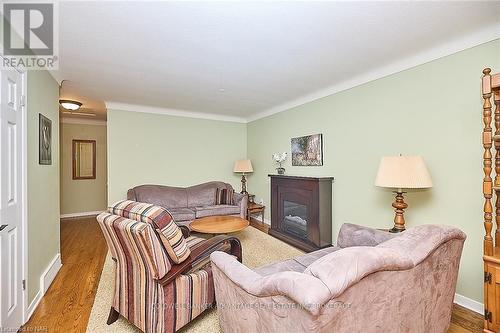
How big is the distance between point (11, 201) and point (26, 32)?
1385 millimetres

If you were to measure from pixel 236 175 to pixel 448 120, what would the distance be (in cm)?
414

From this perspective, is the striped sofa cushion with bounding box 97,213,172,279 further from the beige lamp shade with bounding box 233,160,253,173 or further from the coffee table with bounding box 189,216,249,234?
the beige lamp shade with bounding box 233,160,253,173

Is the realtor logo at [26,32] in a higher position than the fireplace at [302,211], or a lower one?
higher

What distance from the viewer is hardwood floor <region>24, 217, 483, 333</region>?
6.23 feet

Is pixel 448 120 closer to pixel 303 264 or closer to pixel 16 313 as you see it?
pixel 303 264

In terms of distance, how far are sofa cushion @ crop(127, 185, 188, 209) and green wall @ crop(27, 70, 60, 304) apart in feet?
4.36

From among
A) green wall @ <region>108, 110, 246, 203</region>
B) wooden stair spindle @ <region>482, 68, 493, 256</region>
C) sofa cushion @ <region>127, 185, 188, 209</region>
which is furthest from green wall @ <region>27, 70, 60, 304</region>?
wooden stair spindle @ <region>482, 68, 493, 256</region>

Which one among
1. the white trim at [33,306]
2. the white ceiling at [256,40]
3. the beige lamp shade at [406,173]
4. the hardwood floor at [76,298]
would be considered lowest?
the hardwood floor at [76,298]

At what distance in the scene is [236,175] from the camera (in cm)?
566

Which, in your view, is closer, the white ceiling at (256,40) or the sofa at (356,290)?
the sofa at (356,290)

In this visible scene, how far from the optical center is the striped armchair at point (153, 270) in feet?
4.97

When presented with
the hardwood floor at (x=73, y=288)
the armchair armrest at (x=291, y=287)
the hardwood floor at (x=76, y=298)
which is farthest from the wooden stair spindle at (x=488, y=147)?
the hardwood floor at (x=73, y=288)

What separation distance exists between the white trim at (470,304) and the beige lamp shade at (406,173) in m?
1.12

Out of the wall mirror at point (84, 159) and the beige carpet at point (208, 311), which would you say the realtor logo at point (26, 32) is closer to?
the beige carpet at point (208, 311)
